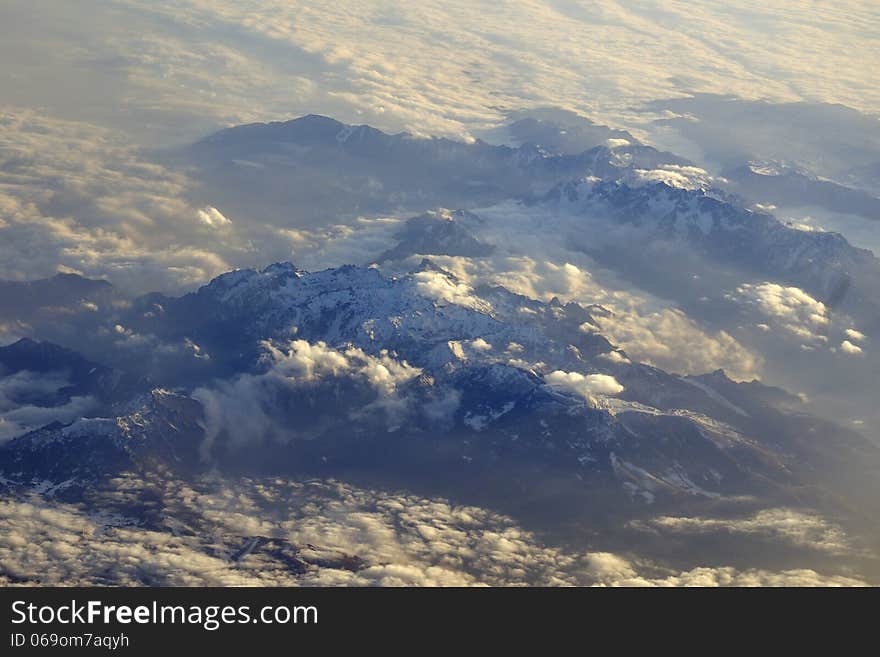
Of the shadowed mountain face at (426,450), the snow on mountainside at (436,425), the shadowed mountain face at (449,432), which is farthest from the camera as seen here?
the snow on mountainside at (436,425)

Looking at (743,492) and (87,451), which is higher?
(743,492)

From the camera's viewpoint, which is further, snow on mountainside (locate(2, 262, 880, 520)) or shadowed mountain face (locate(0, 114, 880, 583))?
snow on mountainside (locate(2, 262, 880, 520))

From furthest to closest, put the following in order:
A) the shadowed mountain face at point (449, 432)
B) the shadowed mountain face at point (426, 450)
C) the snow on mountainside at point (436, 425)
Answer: the snow on mountainside at point (436, 425), the shadowed mountain face at point (449, 432), the shadowed mountain face at point (426, 450)

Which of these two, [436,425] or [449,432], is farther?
[436,425]

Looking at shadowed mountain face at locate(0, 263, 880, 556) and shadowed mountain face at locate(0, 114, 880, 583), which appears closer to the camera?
shadowed mountain face at locate(0, 114, 880, 583)

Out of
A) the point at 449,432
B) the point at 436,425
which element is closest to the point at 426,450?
the point at 449,432

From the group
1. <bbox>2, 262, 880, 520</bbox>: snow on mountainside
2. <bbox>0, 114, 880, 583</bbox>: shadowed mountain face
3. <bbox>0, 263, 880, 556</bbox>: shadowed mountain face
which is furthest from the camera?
<bbox>2, 262, 880, 520</bbox>: snow on mountainside

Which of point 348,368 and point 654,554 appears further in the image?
point 348,368

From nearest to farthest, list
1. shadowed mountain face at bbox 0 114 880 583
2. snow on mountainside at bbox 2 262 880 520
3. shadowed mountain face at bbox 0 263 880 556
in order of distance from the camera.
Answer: shadowed mountain face at bbox 0 114 880 583 < shadowed mountain face at bbox 0 263 880 556 < snow on mountainside at bbox 2 262 880 520

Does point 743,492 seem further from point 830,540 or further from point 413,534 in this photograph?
point 413,534

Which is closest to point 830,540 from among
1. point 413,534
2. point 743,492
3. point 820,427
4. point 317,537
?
point 743,492

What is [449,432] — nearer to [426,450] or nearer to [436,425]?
[436,425]
